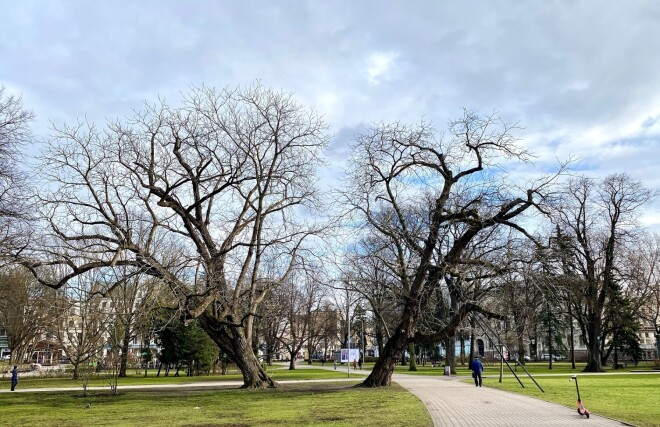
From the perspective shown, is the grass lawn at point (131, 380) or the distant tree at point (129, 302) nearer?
the distant tree at point (129, 302)

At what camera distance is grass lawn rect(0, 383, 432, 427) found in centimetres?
1391

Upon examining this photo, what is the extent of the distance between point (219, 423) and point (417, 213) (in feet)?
Answer: 48.6

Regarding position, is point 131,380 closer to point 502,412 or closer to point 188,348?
point 188,348

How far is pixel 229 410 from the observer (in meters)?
16.9

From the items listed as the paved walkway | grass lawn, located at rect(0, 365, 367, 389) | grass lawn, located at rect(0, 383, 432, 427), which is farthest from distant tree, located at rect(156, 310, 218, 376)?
the paved walkway

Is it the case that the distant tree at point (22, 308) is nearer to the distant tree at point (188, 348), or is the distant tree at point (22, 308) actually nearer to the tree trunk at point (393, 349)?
the distant tree at point (188, 348)

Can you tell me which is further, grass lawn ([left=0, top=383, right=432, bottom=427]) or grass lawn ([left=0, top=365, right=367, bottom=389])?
grass lawn ([left=0, top=365, right=367, bottom=389])

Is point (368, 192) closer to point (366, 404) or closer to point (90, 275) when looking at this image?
point (366, 404)

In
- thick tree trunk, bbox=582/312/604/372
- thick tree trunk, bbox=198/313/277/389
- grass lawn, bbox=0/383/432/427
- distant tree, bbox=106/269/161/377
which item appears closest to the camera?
grass lawn, bbox=0/383/432/427

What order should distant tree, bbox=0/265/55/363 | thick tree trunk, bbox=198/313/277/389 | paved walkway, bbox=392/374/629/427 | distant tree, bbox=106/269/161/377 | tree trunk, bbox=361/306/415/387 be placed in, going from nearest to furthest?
paved walkway, bbox=392/374/629/427 < distant tree, bbox=106/269/161/377 < tree trunk, bbox=361/306/415/387 < thick tree trunk, bbox=198/313/277/389 < distant tree, bbox=0/265/55/363

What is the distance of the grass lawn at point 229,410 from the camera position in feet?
45.6

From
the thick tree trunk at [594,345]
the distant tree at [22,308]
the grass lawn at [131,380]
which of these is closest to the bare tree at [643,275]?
the thick tree trunk at [594,345]

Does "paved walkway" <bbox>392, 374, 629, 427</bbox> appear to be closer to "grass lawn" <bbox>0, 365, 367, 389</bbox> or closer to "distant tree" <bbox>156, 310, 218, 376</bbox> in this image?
"grass lawn" <bbox>0, 365, 367, 389</bbox>


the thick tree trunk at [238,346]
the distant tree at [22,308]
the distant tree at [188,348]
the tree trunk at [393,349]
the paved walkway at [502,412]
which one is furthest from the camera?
the distant tree at [188,348]
